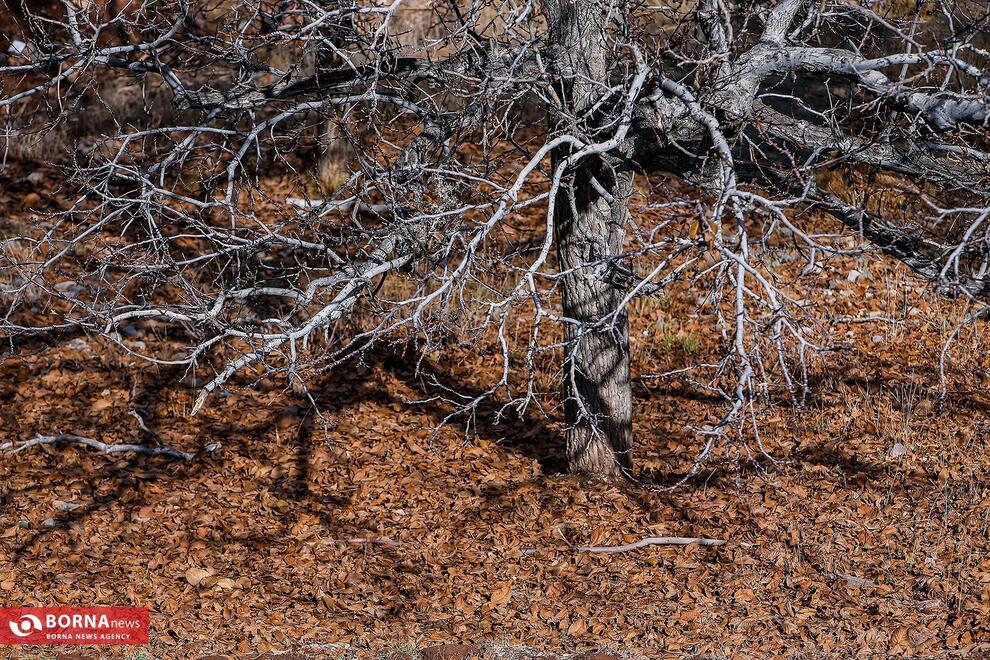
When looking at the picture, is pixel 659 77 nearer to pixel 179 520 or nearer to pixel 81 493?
pixel 179 520

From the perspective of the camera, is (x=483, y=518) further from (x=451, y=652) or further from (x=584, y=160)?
(x=584, y=160)

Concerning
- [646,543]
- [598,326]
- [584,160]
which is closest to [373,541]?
[646,543]

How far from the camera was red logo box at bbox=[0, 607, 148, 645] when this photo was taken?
A: 5.14m

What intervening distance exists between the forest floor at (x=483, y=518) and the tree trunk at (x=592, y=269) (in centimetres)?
27

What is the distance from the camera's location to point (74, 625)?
207 inches

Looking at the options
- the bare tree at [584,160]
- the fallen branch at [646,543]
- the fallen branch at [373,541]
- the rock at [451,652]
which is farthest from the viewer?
the fallen branch at [373,541]

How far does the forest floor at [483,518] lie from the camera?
17.4 ft

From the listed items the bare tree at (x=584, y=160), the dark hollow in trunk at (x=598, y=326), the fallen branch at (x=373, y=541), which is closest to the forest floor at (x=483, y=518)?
the fallen branch at (x=373, y=541)

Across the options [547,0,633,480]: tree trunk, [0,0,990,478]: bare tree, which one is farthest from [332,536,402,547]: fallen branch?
[547,0,633,480]: tree trunk

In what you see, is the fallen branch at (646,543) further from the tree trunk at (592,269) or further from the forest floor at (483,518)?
the tree trunk at (592,269)

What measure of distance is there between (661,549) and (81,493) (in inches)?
137

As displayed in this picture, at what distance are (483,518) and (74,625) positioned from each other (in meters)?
2.27

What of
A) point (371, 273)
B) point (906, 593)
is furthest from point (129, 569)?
point (906, 593)

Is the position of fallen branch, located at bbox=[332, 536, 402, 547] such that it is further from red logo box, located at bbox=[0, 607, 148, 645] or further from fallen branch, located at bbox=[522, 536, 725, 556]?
red logo box, located at bbox=[0, 607, 148, 645]
